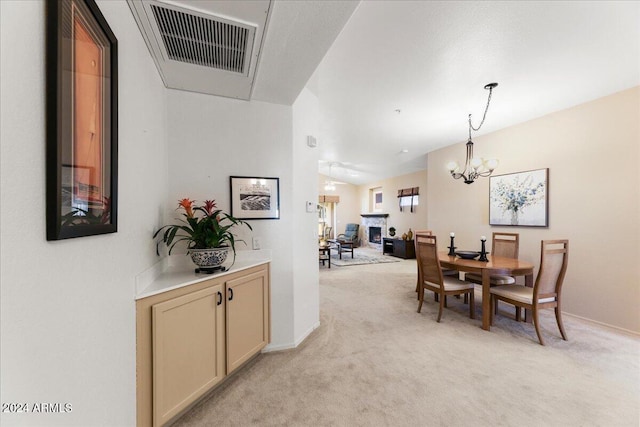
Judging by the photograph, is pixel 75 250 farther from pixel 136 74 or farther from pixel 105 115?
pixel 136 74

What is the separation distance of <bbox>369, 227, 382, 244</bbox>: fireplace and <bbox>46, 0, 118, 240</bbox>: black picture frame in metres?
9.16

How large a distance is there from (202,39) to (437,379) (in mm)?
2980

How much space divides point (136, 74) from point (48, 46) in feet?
2.89

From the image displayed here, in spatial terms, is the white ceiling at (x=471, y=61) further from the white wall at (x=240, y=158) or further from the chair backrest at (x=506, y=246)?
the chair backrest at (x=506, y=246)

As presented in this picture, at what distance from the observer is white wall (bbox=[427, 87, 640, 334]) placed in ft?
9.11

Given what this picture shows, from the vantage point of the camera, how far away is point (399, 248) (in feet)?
26.2

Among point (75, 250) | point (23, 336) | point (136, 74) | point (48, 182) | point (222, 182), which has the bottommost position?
point (23, 336)

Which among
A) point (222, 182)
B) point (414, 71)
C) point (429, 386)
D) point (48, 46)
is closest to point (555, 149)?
point (414, 71)

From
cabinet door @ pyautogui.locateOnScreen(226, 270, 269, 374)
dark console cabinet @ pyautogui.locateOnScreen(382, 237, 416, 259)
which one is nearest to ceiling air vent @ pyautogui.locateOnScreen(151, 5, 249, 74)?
cabinet door @ pyautogui.locateOnScreen(226, 270, 269, 374)

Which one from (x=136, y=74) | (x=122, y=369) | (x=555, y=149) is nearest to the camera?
(x=122, y=369)

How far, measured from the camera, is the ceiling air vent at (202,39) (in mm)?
1428

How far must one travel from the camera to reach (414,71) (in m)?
2.65

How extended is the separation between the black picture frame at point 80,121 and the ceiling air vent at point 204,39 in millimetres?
478

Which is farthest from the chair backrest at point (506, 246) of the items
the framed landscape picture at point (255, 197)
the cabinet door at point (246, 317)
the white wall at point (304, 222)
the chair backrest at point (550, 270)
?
the cabinet door at point (246, 317)
